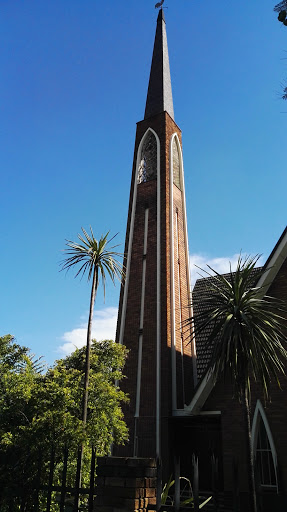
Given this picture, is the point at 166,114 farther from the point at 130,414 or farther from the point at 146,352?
the point at 130,414

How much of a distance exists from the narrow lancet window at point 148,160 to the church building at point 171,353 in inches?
2.5

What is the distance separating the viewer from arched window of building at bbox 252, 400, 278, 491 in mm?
12974

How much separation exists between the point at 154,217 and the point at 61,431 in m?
13.5

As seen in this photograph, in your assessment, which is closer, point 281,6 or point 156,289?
point 281,6

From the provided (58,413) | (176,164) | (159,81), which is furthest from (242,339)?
(159,81)

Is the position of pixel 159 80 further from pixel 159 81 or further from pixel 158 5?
pixel 158 5

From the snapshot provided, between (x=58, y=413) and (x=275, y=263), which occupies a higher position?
(x=275, y=263)

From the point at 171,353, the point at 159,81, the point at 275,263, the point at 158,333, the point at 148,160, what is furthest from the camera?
the point at 159,81

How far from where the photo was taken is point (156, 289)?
1998 centimetres

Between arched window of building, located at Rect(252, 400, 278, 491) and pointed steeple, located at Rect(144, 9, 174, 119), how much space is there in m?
18.6

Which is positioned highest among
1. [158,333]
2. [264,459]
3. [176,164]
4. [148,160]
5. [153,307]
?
[148,160]

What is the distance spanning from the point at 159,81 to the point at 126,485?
26683 mm

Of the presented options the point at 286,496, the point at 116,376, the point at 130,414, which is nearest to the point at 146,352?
the point at 130,414

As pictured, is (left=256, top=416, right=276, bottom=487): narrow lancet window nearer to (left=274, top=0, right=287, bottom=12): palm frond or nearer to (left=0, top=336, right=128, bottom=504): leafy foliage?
(left=0, top=336, right=128, bottom=504): leafy foliage
